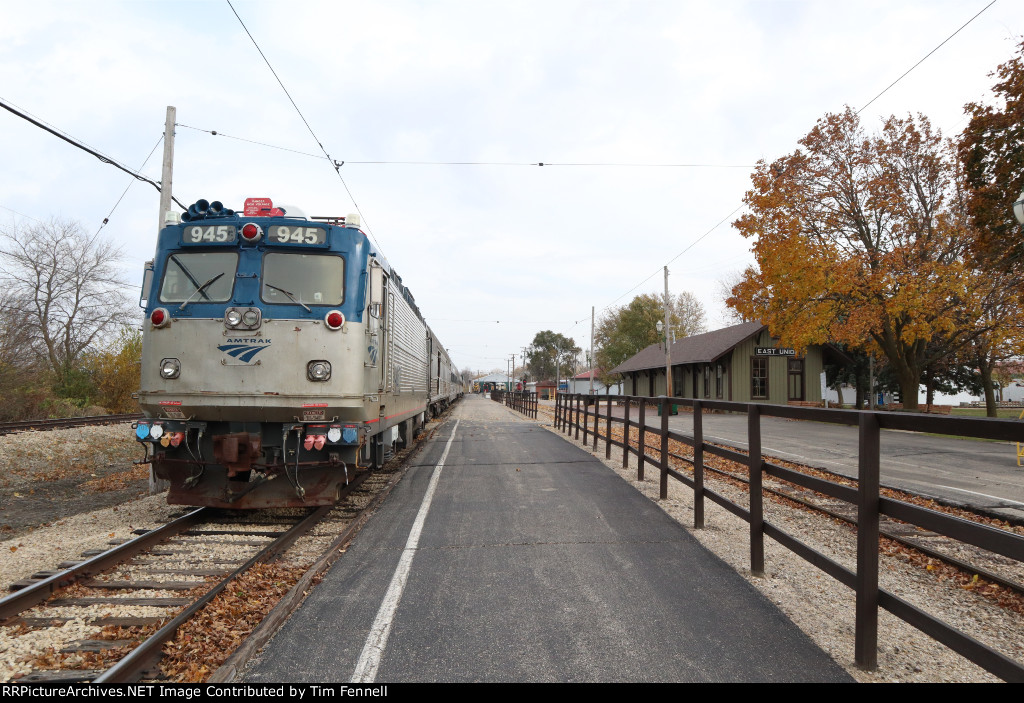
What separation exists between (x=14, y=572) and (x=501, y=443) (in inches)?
416

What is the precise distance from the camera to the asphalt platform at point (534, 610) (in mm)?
3150

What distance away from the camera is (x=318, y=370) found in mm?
6238

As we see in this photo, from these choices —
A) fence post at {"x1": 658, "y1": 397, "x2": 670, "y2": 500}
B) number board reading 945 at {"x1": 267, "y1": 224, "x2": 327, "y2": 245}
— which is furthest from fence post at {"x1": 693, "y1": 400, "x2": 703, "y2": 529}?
number board reading 945 at {"x1": 267, "y1": 224, "x2": 327, "y2": 245}

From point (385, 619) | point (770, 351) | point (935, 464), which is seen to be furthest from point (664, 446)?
point (770, 351)

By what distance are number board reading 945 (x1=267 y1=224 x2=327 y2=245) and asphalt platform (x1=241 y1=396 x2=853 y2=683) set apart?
328 cm

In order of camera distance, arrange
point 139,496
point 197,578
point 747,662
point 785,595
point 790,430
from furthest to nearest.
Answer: point 790,430
point 139,496
point 197,578
point 785,595
point 747,662

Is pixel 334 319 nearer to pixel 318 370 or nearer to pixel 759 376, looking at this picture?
pixel 318 370

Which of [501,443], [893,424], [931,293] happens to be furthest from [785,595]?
[931,293]

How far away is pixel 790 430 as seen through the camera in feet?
62.3

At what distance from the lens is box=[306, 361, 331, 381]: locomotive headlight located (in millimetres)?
6219

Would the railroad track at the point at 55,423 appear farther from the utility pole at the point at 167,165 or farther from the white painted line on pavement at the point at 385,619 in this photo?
the white painted line on pavement at the point at 385,619

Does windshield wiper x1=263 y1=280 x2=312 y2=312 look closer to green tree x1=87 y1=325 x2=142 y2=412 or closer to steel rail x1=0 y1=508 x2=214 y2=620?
steel rail x1=0 y1=508 x2=214 y2=620

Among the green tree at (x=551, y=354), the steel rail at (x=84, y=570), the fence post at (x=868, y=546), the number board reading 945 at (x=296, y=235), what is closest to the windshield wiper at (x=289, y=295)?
the number board reading 945 at (x=296, y=235)

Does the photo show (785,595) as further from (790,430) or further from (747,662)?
(790,430)
